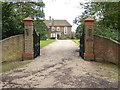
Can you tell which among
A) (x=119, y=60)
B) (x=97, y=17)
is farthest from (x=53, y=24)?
(x=119, y=60)

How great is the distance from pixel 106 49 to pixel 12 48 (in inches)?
222

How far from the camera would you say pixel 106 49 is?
6.89 metres

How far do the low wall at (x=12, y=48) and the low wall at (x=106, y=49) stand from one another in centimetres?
475

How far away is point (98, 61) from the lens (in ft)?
23.6

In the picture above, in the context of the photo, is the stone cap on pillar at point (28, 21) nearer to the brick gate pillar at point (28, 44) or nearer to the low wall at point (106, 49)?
the brick gate pillar at point (28, 44)

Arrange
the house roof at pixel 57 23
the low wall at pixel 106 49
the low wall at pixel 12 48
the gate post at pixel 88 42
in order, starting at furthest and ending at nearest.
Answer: the house roof at pixel 57 23
the gate post at pixel 88 42
the low wall at pixel 12 48
the low wall at pixel 106 49

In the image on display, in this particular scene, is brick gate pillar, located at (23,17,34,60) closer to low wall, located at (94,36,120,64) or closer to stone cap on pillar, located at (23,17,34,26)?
stone cap on pillar, located at (23,17,34,26)

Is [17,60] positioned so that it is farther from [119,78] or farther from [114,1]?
[114,1]

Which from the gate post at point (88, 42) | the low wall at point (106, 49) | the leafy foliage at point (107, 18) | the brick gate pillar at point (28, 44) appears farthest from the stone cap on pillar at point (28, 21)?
the leafy foliage at point (107, 18)

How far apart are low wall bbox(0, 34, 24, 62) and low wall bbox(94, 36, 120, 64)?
15.6 ft

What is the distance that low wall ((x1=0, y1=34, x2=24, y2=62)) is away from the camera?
6.50 meters

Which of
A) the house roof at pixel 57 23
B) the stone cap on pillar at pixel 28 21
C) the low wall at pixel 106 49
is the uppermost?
the house roof at pixel 57 23

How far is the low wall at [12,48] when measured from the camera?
6496mm

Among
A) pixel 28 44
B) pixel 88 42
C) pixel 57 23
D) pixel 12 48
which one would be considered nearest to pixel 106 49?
pixel 88 42
